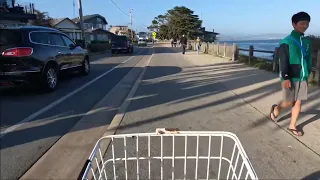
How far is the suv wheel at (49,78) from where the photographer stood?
28.4 ft

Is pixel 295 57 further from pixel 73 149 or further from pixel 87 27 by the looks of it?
pixel 87 27

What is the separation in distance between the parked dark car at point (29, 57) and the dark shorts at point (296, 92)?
6229mm

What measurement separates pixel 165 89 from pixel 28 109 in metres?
3.94

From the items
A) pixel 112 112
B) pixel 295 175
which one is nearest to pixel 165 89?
pixel 112 112

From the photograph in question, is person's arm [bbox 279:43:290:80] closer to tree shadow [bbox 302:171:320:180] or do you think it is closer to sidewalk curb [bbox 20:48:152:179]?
tree shadow [bbox 302:171:320:180]

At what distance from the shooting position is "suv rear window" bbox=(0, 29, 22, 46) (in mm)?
8086

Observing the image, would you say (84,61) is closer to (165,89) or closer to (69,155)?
(165,89)

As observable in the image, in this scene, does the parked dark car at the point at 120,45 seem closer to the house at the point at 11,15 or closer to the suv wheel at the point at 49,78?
the house at the point at 11,15

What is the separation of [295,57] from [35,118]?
4788mm

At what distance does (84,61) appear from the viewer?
42.0ft

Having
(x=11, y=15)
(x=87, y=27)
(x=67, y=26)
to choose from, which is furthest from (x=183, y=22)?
(x=11, y=15)

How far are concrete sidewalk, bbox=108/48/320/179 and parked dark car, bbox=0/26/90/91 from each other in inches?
102

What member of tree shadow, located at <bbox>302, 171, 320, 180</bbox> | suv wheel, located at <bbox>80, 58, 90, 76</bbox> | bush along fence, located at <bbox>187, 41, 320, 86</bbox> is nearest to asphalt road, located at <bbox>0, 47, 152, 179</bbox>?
suv wheel, located at <bbox>80, 58, 90, 76</bbox>

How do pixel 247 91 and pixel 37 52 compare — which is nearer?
pixel 37 52
